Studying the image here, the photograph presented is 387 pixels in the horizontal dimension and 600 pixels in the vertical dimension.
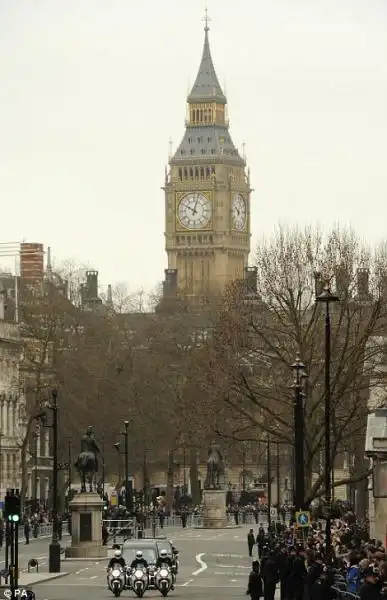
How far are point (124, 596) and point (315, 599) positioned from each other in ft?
71.9

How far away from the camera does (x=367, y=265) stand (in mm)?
107188

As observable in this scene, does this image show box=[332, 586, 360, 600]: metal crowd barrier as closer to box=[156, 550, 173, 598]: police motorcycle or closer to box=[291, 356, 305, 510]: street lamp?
box=[156, 550, 173, 598]: police motorcycle

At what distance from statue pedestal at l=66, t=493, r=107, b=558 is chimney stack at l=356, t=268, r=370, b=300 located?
14.8 m

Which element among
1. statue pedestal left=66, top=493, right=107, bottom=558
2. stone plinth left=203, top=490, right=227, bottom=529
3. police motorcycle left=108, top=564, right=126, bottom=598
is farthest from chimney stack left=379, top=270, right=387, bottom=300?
police motorcycle left=108, top=564, right=126, bottom=598

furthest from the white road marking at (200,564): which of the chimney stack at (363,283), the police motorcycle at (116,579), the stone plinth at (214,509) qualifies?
the stone plinth at (214,509)

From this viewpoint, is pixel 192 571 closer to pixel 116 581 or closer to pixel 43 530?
pixel 116 581

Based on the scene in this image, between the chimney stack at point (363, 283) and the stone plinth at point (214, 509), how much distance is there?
111 feet

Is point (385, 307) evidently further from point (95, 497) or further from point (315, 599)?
point (315, 599)

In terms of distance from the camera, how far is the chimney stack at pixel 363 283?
10656cm

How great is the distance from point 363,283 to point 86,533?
1640 cm

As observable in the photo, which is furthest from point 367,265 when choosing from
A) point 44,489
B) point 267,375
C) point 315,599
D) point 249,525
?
point 44,489

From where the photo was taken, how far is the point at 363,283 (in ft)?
351

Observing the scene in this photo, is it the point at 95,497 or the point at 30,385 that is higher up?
the point at 30,385

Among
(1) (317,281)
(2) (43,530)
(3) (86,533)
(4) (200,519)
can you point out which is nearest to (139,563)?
(3) (86,533)
